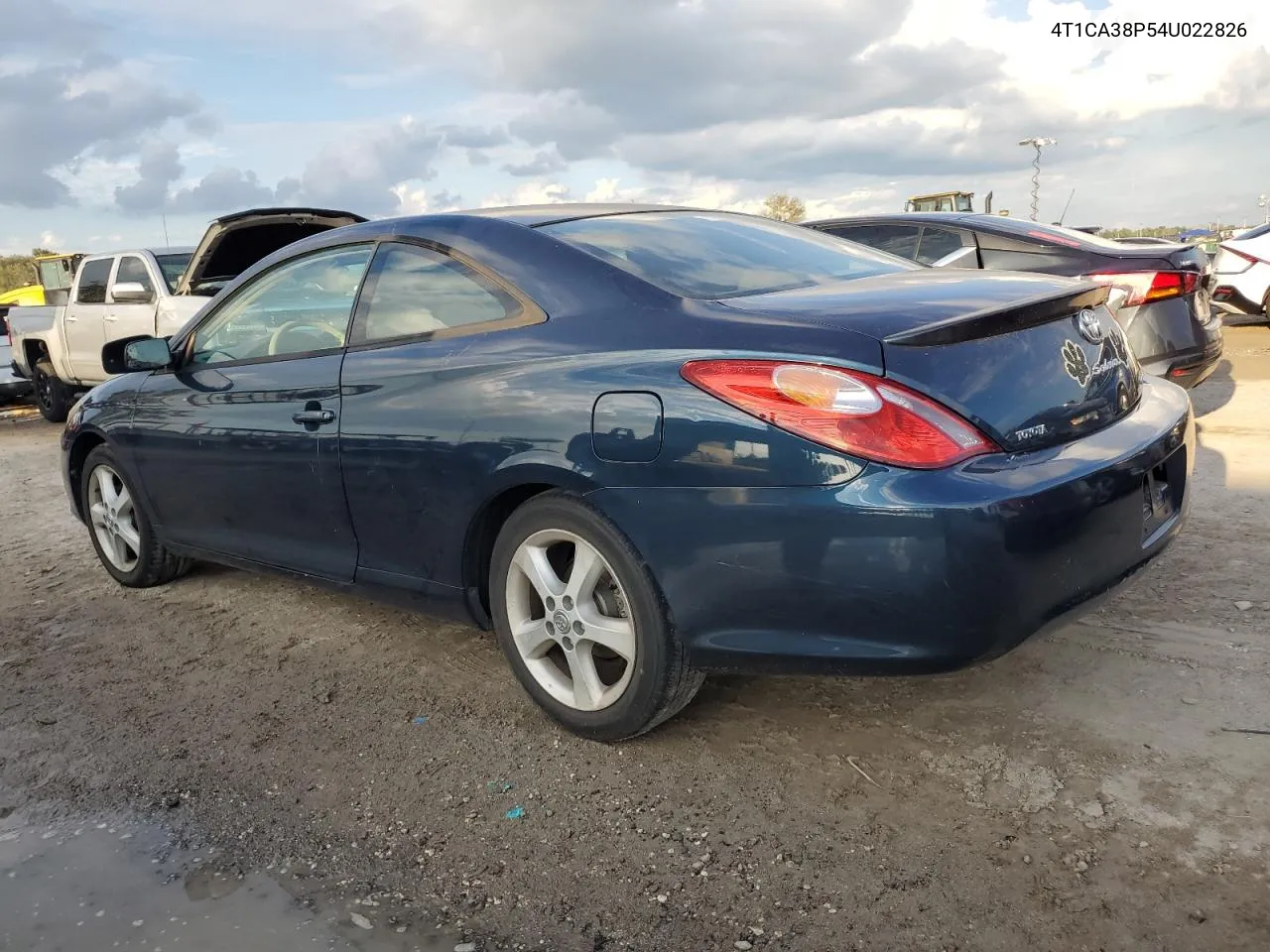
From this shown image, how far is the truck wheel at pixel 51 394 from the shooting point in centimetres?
1138

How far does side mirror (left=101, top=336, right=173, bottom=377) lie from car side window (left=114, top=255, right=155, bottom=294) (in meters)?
5.50

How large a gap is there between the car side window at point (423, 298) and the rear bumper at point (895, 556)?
0.78 metres

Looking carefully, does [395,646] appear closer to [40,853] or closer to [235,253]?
[40,853]

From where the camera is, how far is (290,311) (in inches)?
154

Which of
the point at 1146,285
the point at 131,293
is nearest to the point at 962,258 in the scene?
the point at 1146,285

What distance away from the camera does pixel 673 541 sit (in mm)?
2572

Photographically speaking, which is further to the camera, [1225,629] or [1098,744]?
[1225,629]

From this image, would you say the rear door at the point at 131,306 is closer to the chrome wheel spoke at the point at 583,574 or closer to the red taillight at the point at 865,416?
the chrome wheel spoke at the point at 583,574

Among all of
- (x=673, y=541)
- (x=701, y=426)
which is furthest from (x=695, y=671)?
(x=701, y=426)

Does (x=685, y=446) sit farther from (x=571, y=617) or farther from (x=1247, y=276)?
(x=1247, y=276)

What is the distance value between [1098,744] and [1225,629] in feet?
3.34

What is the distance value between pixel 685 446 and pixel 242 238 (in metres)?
6.77

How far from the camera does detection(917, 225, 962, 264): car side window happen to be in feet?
22.2

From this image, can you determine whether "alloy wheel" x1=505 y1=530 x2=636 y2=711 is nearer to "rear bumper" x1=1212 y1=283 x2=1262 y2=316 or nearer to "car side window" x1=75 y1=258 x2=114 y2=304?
"car side window" x1=75 y1=258 x2=114 y2=304
